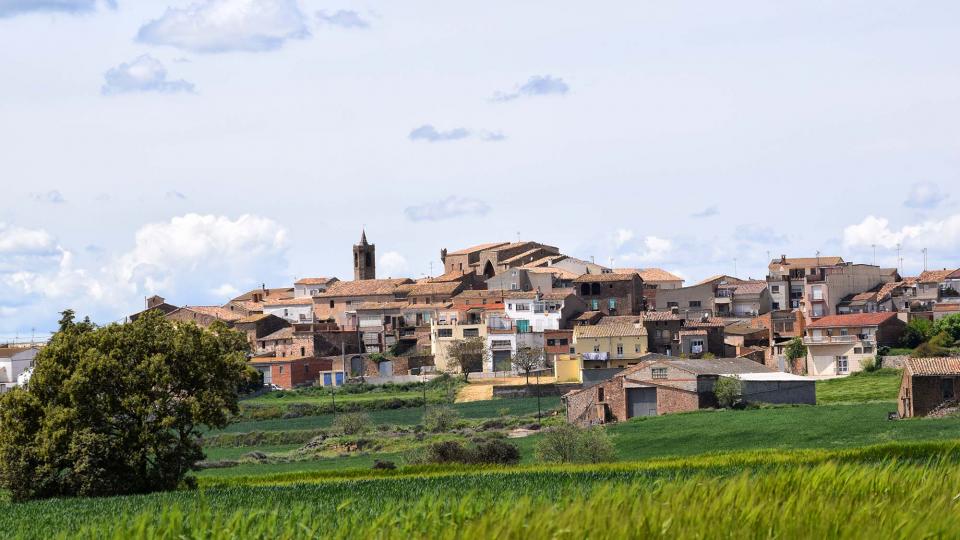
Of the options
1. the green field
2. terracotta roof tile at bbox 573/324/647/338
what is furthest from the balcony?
the green field

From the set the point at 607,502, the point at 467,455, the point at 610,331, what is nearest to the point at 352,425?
the point at 467,455

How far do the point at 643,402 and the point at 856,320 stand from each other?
27624 mm

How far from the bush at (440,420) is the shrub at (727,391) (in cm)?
1299

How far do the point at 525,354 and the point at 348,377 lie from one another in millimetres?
14169

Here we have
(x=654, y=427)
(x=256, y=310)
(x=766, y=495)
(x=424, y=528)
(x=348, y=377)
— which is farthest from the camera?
(x=256, y=310)

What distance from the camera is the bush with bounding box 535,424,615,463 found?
5378 centimetres

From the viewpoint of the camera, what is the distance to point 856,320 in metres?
100

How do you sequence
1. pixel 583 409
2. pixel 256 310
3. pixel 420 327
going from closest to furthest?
pixel 583 409, pixel 420 327, pixel 256 310

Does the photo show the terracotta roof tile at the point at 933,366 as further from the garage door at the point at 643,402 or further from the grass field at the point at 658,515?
the grass field at the point at 658,515

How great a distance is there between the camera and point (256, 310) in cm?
14075

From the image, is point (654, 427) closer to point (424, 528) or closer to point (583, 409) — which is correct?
point (583, 409)

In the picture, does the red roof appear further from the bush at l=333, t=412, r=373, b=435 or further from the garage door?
the bush at l=333, t=412, r=373, b=435

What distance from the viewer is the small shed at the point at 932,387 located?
2601 inches

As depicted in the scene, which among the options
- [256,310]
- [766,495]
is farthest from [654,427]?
[256,310]
